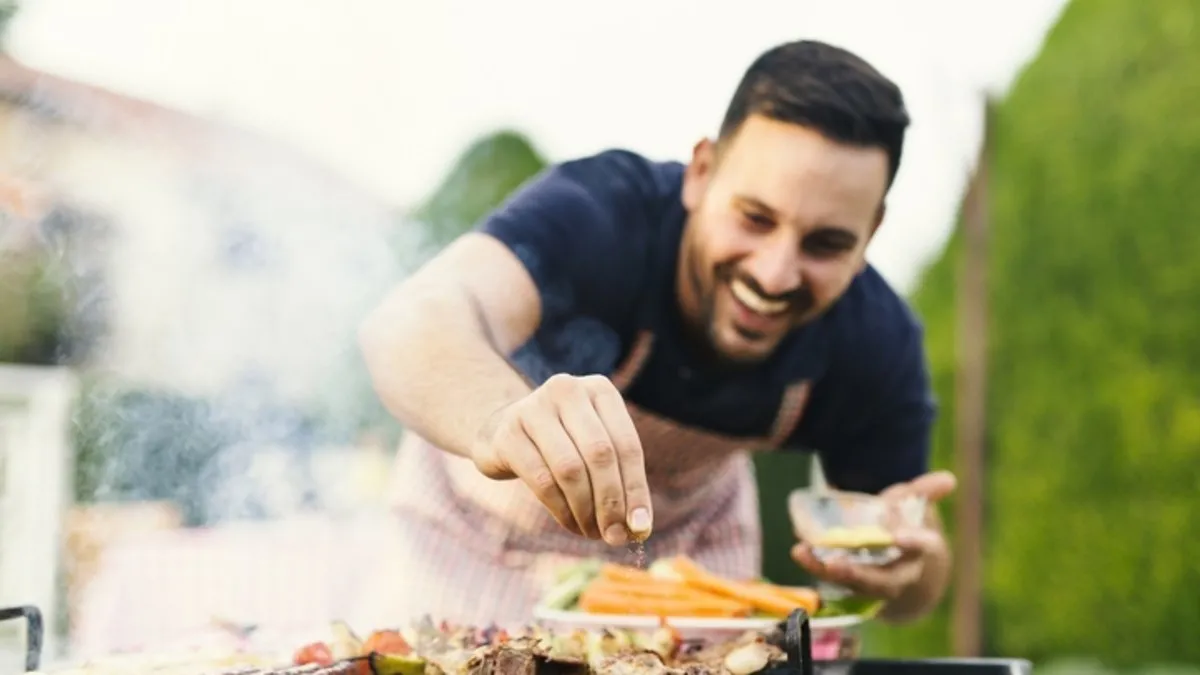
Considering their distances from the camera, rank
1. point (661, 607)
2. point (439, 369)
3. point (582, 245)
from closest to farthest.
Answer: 1. point (439, 369)
2. point (661, 607)
3. point (582, 245)

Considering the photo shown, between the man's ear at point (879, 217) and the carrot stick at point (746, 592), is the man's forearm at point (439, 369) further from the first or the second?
the man's ear at point (879, 217)

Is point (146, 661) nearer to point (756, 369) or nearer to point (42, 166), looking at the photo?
point (756, 369)

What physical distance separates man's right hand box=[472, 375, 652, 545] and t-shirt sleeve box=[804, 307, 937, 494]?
113cm

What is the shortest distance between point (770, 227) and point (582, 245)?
1.04 ft

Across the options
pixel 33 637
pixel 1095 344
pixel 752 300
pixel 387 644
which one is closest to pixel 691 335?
pixel 752 300

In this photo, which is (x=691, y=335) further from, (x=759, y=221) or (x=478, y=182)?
(x=478, y=182)

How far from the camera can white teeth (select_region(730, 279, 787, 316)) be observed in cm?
199

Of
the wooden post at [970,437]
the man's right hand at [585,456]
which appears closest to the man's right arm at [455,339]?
the man's right hand at [585,456]

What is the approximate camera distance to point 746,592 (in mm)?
1799

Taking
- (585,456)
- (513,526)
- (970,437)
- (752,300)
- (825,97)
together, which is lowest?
(970,437)

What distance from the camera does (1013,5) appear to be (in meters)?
3.38

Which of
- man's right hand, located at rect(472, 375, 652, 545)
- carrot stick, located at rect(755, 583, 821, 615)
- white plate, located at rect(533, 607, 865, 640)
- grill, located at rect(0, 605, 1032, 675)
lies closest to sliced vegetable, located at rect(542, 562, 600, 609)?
white plate, located at rect(533, 607, 865, 640)

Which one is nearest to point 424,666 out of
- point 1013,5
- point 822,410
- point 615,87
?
point 822,410

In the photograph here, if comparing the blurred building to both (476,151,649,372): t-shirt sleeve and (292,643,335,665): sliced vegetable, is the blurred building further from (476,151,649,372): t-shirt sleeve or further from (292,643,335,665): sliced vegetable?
(292,643,335,665): sliced vegetable
